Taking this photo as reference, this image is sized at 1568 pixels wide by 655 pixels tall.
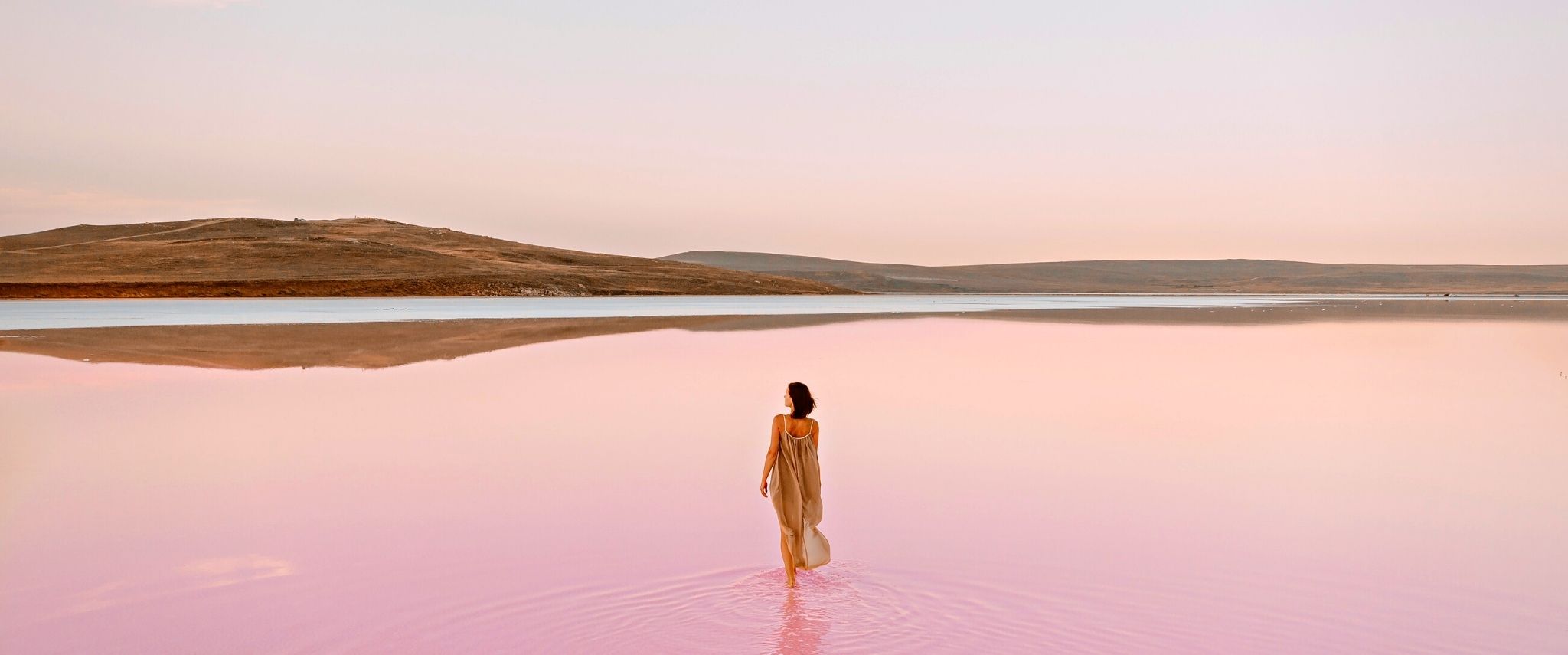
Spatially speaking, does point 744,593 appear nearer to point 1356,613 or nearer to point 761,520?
point 761,520

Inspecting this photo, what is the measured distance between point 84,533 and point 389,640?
3.22 m

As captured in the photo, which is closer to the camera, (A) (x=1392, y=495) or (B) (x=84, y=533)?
(B) (x=84, y=533)

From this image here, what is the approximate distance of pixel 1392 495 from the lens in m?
8.70

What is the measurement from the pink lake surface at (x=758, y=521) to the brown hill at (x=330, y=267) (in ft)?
259

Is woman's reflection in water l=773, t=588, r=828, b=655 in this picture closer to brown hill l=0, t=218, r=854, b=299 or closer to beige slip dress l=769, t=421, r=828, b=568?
beige slip dress l=769, t=421, r=828, b=568

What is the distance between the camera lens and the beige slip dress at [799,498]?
639 cm

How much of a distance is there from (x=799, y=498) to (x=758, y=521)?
1561 mm

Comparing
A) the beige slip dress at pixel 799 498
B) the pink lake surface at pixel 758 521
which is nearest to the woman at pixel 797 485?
the beige slip dress at pixel 799 498

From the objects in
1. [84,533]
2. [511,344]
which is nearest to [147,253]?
[511,344]

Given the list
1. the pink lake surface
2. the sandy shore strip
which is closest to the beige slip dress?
the pink lake surface

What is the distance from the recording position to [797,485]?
643 centimetres

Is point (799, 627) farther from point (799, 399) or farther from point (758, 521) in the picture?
point (758, 521)

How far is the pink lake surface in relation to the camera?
18.4 feet

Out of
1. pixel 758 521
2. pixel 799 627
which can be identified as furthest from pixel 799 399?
pixel 758 521
